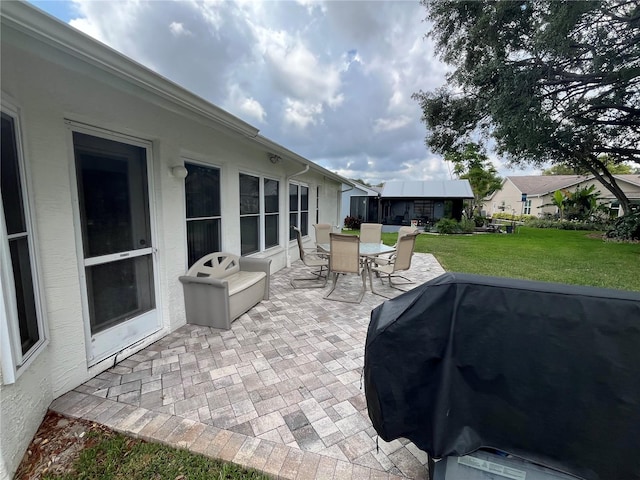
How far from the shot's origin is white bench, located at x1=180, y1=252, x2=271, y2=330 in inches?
139

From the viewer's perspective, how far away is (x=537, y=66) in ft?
24.8

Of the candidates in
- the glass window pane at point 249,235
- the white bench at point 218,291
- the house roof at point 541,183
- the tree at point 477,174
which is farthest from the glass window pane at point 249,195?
the house roof at point 541,183

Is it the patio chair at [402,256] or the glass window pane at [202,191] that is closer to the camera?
the glass window pane at [202,191]

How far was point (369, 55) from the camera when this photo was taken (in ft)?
26.0

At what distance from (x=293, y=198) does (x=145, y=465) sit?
6587 mm

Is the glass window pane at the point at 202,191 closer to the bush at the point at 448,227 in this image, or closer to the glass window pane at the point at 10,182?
the glass window pane at the point at 10,182

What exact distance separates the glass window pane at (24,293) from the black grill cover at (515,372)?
2382mm

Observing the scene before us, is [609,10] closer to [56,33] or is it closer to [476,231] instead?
[56,33]

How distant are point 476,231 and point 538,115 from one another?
1156 cm

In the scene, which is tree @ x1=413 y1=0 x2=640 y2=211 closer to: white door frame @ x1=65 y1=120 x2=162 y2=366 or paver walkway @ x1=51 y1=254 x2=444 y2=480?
paver walkway @ x1=51 y1=254 x2=444 y2=480

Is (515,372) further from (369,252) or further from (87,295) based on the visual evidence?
(369,252)

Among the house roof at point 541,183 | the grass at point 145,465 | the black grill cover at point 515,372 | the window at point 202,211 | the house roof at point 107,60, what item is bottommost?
the grass at point 145,465

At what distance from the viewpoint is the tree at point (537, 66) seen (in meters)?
6.77

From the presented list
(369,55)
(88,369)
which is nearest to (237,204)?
(88,369)
